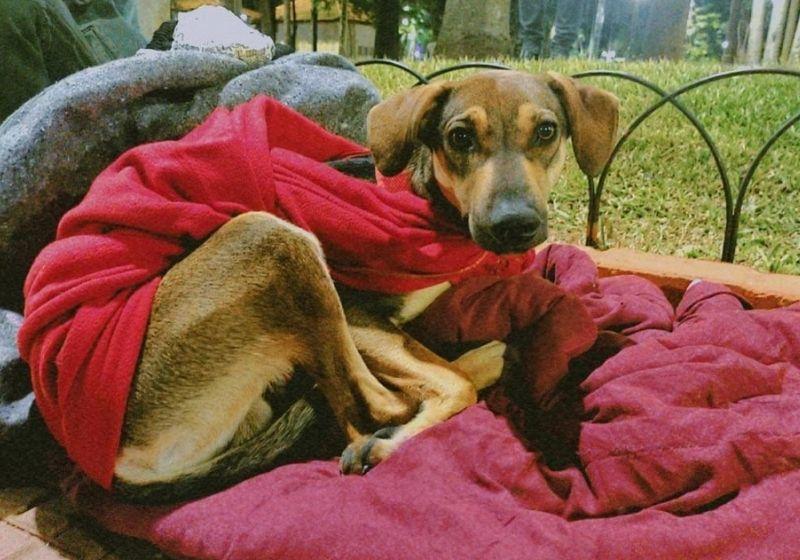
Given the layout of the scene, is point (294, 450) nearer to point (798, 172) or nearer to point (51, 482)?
point (51, 482)

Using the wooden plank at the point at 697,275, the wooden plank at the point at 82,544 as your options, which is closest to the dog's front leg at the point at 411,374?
the wooden plank at the point at 82,544

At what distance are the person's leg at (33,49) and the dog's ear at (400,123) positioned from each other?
65.6 inches

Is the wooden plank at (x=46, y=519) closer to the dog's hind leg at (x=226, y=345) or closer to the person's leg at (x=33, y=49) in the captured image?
the dog's hind leg at (x=226, y=345)

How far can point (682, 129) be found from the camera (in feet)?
17.1

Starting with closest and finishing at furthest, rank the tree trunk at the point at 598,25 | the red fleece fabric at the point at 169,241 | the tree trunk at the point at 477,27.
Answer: the red fleece fabric at the point at 169,241 → the tree trunk at the point at 477,27 → the tree trunk at the point at 598,25

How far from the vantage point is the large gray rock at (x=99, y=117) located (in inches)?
93.0

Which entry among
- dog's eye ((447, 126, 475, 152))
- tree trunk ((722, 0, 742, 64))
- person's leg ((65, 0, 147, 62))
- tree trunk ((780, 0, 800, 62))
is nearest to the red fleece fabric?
dog's eye ((447, 126, 475, 152))

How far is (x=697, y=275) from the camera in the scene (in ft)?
11.0

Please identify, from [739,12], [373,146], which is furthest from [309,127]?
[739,12]

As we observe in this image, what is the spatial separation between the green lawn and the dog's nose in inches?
84.2

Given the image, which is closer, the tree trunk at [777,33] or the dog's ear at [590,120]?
the dog's ear at [590,120]

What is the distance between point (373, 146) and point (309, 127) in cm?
28

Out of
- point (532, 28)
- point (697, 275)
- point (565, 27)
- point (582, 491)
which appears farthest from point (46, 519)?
point (565, 27)

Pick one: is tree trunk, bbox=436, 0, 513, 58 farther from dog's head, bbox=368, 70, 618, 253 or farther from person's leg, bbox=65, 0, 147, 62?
dog's head, bbox=368, 70, 618, 253
